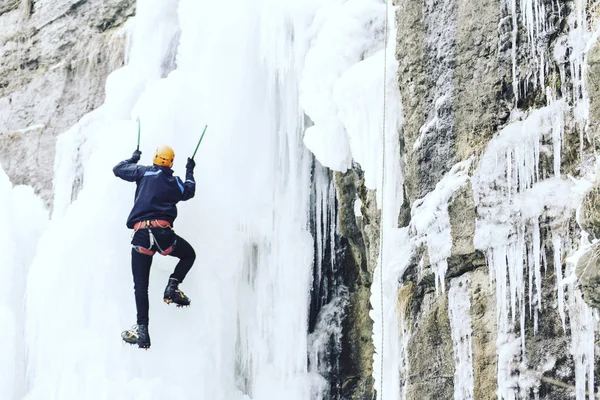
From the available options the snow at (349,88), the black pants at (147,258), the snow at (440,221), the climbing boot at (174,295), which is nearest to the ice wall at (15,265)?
the black pants at (147,258)

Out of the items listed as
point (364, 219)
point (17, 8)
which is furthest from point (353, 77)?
point (17, 8)

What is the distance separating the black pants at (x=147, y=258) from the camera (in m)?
6.37

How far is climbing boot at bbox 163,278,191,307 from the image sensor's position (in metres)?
6.41

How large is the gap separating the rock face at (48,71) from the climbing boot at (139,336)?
2.78 m

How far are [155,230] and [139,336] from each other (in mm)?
760

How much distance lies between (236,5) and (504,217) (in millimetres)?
3500

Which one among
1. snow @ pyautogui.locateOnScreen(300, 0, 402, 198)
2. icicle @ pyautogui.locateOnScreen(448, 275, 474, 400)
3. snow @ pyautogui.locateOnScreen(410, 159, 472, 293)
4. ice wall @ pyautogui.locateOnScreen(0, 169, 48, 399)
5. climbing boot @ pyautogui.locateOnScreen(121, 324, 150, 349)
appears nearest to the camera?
icicle @ pyautogui.locateOnScreen(448, 275, 474, 400)

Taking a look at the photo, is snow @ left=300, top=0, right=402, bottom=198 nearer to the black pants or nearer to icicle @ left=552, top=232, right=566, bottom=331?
the black pants

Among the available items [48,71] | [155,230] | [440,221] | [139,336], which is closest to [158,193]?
[155,230]

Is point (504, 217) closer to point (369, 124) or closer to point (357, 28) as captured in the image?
point (369, 124)

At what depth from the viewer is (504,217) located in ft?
17.2

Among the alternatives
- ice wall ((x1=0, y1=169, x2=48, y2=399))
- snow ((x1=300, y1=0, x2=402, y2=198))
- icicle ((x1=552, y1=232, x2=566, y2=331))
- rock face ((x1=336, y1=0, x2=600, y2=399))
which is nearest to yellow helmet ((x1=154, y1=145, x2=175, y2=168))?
snow ((x1=300, y1=0, x2=402, y2=198))

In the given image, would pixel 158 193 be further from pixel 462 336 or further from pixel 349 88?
pixel 462 336

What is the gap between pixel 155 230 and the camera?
6.36 m
